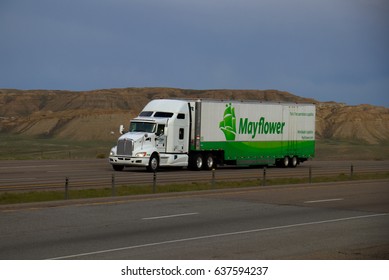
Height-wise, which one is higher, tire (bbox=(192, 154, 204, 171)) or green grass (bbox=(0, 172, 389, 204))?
tire (bbox=(192, 154, 204, 171))

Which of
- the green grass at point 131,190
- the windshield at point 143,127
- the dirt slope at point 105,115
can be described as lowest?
the green grass at point 131,190

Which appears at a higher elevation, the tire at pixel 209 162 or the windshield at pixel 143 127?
the windshield at pixel 143 127

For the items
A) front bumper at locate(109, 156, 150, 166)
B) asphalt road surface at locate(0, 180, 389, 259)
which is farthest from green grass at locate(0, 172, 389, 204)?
front bumper at locate(109, 156, 150, 166)

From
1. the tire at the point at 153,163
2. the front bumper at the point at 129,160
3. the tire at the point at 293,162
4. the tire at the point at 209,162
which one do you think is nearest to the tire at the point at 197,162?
the tire at the point at 209,162

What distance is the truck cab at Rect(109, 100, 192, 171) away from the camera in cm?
4022

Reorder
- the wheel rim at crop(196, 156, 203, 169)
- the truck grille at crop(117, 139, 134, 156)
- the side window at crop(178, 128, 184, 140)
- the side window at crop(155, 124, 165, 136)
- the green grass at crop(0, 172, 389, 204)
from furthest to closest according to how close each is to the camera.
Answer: the wheel rim at crop(196, 156, 203, 169)
the side window at crop(178, 128, 184, 140)
the side window at crop(155, 124, 165, 136)
the truck grille at crop(117, 139, 134, 156)
the green grass at crop(0, 172, 389, 204)

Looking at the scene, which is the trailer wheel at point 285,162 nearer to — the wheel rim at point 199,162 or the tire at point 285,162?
the tire at point 285,162

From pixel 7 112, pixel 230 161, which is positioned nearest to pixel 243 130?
pixel 230 161

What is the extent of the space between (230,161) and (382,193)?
55.7 ft

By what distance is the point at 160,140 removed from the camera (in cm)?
4131

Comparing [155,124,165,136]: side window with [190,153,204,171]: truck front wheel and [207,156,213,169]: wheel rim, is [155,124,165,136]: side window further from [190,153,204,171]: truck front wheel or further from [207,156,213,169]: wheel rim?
[207,156,213,169]: wheel rim

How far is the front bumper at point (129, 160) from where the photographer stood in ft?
131

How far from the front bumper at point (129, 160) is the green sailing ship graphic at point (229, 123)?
628 centimetres

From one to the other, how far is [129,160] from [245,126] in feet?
29.9
